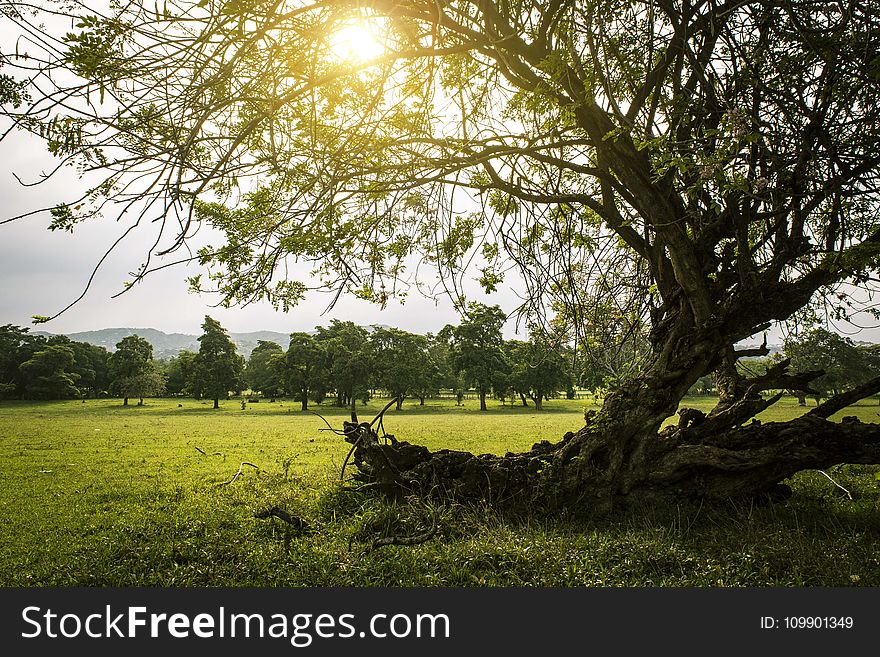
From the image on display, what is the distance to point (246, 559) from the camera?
5.39 m

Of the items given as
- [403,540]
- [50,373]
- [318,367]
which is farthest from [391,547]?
[50,373]

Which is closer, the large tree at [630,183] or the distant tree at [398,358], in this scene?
the large tree at [630,183]

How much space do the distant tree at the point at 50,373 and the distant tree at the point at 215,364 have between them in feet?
33.1

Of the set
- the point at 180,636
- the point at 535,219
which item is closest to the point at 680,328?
the point at 535,219

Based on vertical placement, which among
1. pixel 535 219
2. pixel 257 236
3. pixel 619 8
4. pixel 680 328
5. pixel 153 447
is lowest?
pixel 153 447

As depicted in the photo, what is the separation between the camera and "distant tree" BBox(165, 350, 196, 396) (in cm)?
4694

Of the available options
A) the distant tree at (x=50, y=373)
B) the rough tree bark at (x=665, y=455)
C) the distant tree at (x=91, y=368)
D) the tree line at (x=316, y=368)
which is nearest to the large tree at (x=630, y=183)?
the rough tree bark at (x=665, y=455)

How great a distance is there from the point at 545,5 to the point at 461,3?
3.58ft

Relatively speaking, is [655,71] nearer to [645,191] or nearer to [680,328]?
[645,191]

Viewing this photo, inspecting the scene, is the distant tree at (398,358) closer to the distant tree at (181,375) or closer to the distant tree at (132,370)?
the distant tree at (181,375)

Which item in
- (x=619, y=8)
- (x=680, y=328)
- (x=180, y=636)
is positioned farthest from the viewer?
(x=680, y=328)

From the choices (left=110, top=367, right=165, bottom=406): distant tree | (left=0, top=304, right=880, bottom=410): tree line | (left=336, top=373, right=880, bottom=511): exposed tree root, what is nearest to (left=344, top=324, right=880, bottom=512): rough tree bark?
(left=336, top=373, right=880, bottom=511): exposed tree root

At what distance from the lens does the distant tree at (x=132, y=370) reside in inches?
1679

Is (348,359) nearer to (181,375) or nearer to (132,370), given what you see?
(132,370)
